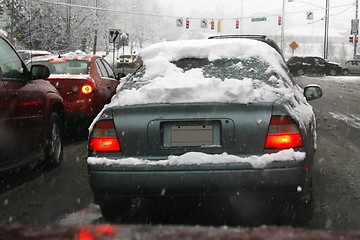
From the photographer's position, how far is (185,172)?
10.3 feet

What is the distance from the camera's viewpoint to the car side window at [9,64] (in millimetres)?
4675

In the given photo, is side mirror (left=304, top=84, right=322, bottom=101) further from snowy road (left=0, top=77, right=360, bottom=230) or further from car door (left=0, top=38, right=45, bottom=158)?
car door (left=0, top=38, right=45, bottom=158)

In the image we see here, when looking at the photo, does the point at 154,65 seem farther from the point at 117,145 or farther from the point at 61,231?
the point at 61,231

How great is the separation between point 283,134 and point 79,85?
535 centimetres

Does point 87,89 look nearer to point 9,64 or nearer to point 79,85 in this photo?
point 79,85

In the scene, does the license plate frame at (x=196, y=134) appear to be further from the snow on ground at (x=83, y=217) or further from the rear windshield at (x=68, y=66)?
the rear windshield at (x=68, y=66)

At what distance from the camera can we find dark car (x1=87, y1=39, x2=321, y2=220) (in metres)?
3.15

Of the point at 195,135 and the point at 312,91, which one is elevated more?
the point at 312,91

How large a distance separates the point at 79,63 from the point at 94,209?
5091 mm

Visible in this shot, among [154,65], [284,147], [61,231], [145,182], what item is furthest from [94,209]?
[61,231]

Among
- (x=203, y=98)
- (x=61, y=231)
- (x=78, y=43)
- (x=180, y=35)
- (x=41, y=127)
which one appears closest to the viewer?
(x=61, y=231)

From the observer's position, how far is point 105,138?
3.40 meters

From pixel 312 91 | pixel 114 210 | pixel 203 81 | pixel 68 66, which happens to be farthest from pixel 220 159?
pixel 68 66

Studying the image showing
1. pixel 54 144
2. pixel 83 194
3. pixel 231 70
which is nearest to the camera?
pixel 231 70
